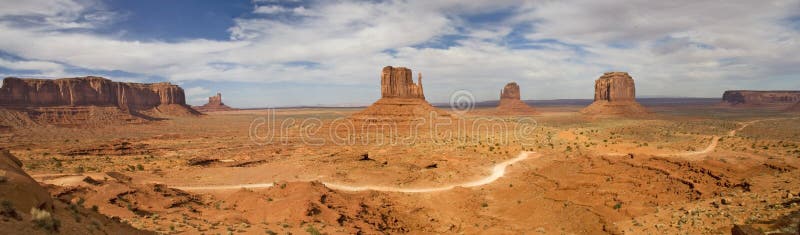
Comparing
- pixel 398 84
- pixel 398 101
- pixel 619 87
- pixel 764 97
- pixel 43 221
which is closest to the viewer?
pixel 43 221

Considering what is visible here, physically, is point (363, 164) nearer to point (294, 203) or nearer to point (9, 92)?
point (294, 203)

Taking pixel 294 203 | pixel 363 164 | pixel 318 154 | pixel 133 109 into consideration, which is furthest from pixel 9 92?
pixel 294 203

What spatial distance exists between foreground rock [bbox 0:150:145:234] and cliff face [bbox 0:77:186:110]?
110012 mm

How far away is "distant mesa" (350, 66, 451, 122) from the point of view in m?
73.0

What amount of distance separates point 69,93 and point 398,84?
8875 cm

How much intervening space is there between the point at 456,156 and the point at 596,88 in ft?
324

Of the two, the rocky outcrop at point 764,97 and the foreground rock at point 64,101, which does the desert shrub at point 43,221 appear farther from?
the rocky outcrop at point 764,97

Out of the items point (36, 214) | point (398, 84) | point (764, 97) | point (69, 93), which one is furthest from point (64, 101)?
point (764, 97)

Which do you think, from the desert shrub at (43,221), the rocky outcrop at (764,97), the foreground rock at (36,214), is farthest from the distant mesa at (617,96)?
the desert shrub at (43,221)

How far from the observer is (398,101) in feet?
250

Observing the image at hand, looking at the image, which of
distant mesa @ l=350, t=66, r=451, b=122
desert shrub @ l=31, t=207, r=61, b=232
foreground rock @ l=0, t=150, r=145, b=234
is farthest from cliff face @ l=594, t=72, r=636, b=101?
desert shrub @ l=31, t=207, r=61, b=232

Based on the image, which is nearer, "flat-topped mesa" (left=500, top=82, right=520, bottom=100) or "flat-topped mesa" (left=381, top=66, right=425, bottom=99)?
"flat-topped mesa" (left=381, top=66, right=425, bottom=99)

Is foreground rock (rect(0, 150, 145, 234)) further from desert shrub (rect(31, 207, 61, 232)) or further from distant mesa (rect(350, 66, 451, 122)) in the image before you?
distant mesa (rect(350, 66, 451, 122))

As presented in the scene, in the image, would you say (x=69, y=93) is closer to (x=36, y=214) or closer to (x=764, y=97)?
(x=36, y=214)
